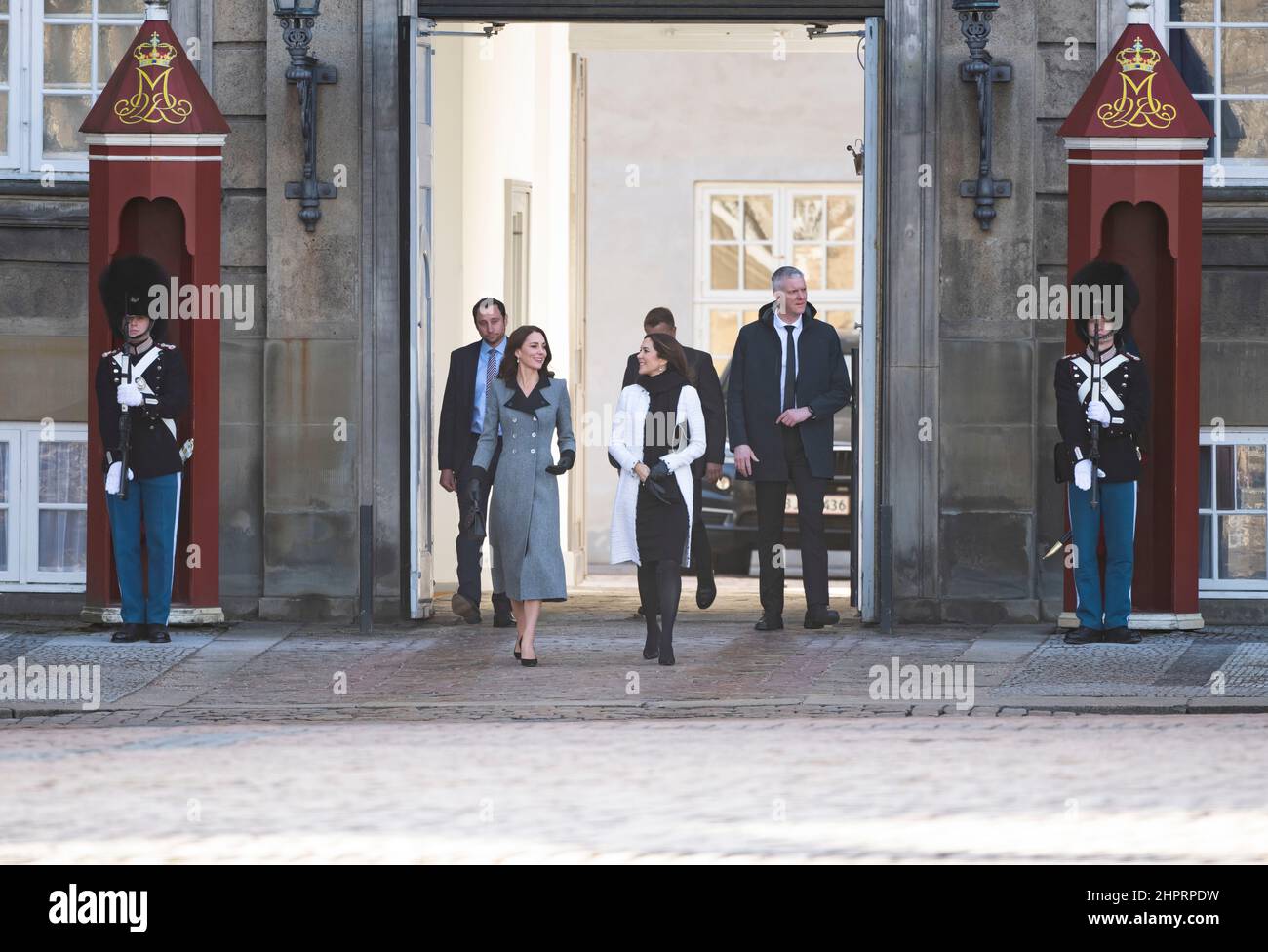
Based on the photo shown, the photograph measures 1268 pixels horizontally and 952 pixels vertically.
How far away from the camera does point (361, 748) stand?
9570 mm

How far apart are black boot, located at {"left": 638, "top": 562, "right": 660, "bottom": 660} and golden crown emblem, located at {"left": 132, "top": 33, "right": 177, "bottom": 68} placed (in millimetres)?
3841

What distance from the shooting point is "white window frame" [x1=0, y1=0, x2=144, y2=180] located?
14.8 meters

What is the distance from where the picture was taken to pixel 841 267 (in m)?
26.9

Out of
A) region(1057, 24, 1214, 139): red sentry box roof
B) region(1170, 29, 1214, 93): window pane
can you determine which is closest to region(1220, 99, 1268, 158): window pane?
region(1170, 29, 1214, 93): window pane

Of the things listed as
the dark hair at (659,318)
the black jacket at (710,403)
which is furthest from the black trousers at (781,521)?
the dark hair at (659,318)

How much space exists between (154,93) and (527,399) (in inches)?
115

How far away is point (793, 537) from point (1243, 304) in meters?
6.38

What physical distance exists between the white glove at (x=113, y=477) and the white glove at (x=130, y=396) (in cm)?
34

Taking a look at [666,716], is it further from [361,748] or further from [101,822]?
[101,822]

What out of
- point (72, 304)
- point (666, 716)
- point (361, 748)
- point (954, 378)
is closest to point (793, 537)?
point (954, 378)

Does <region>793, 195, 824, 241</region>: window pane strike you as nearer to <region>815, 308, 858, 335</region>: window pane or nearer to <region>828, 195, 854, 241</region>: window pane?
<region>828, 195, 854, 241</region>: window pane

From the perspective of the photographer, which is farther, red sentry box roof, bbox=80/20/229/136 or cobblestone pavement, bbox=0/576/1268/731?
red sentry box roof, bbox=80/20/229/136

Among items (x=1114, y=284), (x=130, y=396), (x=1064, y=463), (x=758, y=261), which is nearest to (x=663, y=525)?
(x=1064, y=463)

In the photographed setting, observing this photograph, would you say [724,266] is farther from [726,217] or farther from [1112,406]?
[1112,406]
